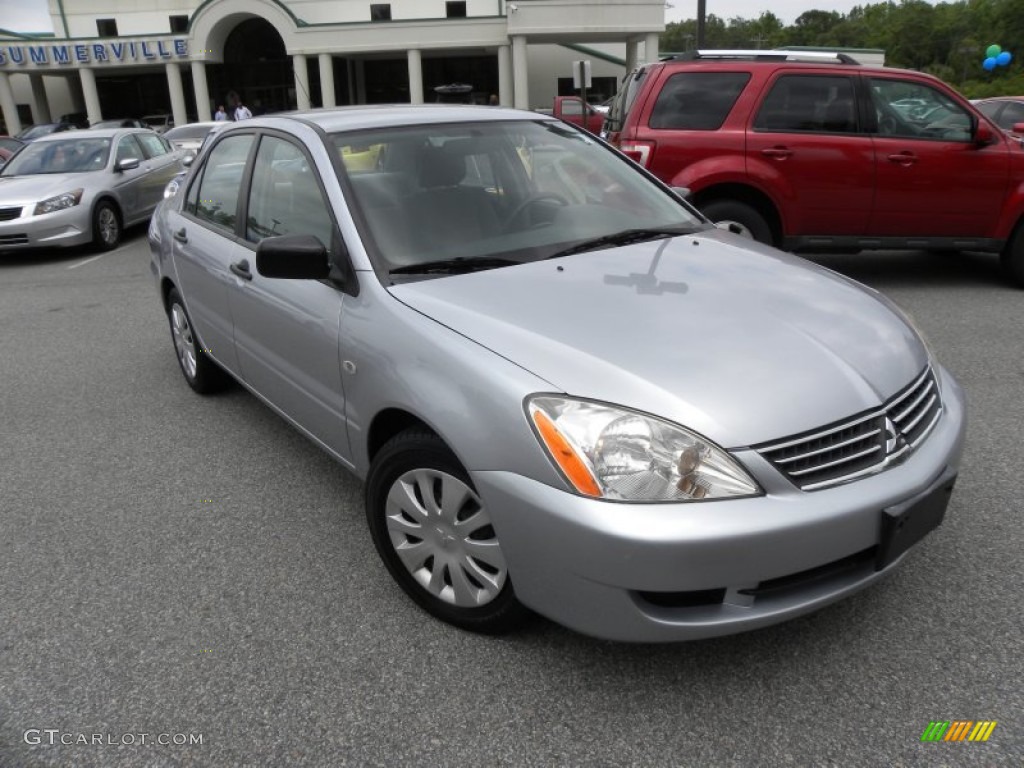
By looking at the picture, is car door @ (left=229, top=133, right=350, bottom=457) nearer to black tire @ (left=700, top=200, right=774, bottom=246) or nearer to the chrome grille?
the chrome grille

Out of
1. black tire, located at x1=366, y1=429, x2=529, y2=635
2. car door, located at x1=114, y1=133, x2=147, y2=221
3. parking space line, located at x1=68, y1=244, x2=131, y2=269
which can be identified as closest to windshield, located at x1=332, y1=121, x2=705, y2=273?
black tire, located at x1=366, y1=429, x2=529, y2=635

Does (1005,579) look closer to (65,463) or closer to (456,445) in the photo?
(456,445)

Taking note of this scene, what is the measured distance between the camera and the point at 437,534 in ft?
8.49

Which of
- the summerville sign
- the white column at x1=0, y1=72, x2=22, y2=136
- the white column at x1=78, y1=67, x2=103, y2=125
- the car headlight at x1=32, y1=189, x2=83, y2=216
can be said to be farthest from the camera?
the white column at x1=0, y1=72, x2=22, y2=136

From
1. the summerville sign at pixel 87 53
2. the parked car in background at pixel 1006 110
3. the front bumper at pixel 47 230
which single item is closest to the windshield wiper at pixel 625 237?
the front bumper at pixel 47 230

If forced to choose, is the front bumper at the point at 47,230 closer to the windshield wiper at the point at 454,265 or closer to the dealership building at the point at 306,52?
the windshield wiper at the point at 454,265

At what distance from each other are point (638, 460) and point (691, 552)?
0.88 feet

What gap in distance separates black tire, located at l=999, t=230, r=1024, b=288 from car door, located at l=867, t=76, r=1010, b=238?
0.79 feet

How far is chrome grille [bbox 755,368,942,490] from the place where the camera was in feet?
7.00

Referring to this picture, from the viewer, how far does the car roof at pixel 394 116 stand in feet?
11.4

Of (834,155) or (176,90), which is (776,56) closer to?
(834,155)

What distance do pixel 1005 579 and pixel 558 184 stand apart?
2289 millimetres

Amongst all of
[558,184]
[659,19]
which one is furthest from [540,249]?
[659,19]

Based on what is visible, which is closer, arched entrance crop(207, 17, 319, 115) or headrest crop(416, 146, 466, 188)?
headrest crop(416, 146, 466, 188)
